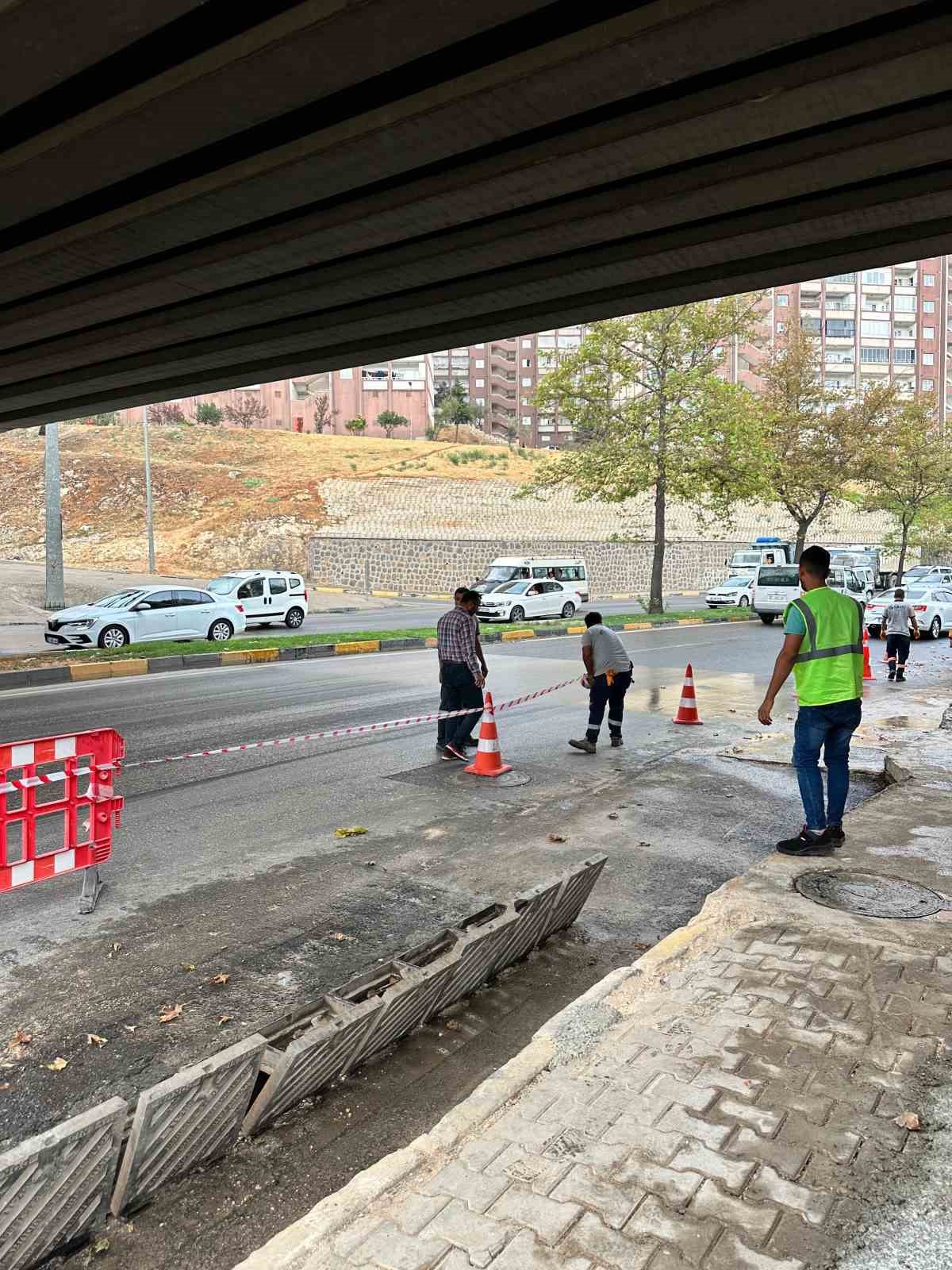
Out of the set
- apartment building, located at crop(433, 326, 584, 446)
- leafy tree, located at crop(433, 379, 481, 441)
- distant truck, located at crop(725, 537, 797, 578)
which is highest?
apartment building, located at crop(433, 326, 584, 446)

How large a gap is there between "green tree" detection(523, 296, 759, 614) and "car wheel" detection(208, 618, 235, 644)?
1124cm

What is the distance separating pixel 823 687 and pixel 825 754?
1.44ft

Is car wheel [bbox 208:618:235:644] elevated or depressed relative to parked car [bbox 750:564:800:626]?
depressed

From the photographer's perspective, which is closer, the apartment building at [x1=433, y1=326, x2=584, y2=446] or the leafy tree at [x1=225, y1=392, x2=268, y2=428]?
the leafy tree at [x1=225, y1=392, x2=268, y2=428]

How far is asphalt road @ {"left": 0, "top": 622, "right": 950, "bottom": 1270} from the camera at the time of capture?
3.50 m

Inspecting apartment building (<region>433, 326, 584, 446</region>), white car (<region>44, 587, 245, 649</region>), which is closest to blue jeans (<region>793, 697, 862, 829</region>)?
white car (<region>44, 587, 245, 649</region>)

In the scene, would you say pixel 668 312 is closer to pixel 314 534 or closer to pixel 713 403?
pixel 713 403

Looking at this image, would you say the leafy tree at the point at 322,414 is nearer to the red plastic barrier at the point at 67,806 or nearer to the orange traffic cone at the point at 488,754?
the orange traffic cone at the point at 488,754

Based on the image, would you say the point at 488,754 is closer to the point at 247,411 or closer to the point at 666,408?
the point at 666,408

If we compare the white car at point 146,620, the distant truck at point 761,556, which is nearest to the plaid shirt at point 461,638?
the white car at point 146,620

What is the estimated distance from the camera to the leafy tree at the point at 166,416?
79.7 m

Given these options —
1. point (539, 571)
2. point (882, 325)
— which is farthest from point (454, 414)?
point (539, 571)

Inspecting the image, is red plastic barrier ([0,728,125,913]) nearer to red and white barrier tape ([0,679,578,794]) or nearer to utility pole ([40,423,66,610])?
red and white barrier tape ([0,679,578,794])

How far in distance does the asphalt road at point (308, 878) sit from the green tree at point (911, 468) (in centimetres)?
2949
